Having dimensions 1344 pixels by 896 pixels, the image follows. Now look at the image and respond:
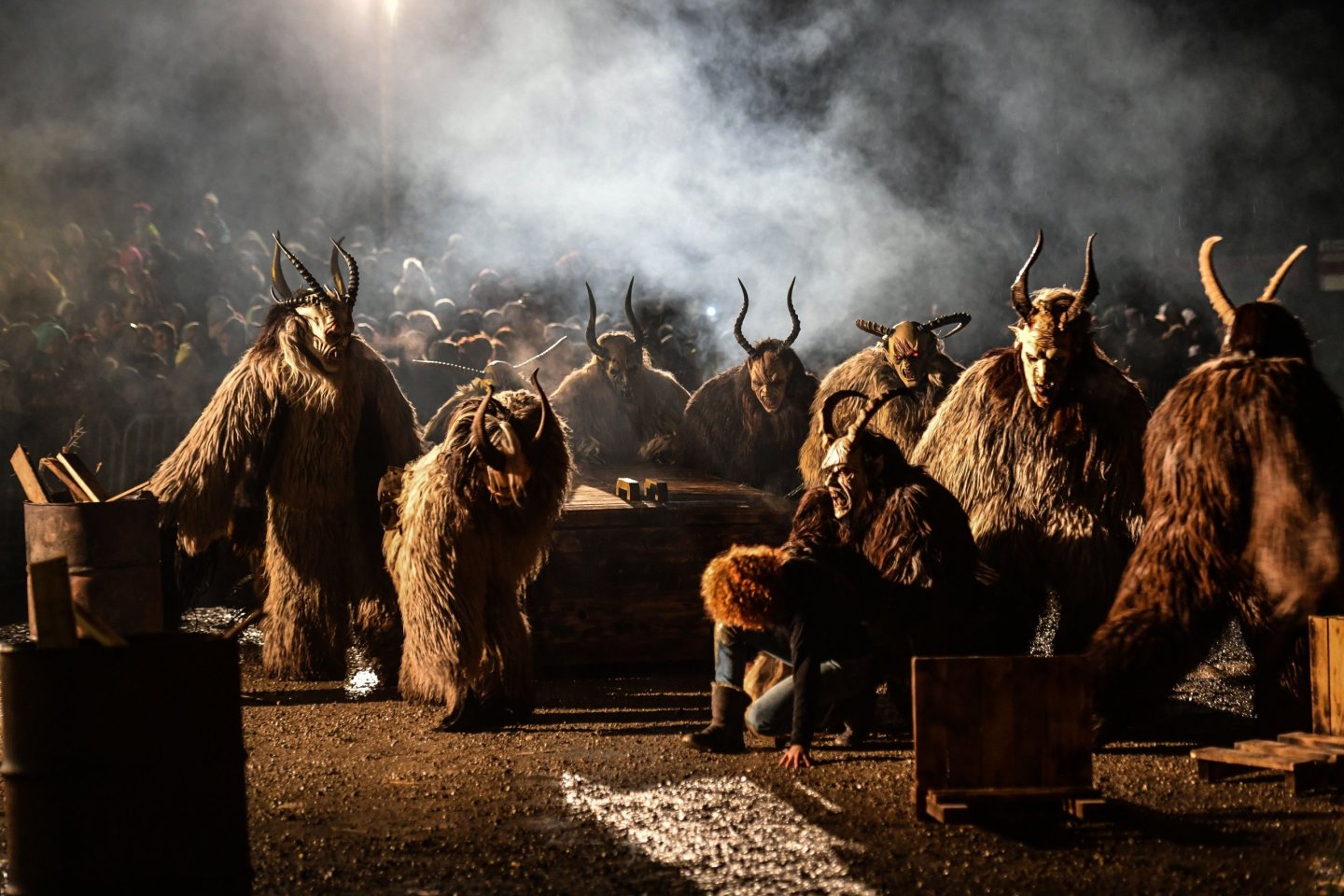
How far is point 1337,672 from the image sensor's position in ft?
14.4

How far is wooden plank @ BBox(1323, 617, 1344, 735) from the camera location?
4371 mm

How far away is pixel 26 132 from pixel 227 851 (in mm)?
13213

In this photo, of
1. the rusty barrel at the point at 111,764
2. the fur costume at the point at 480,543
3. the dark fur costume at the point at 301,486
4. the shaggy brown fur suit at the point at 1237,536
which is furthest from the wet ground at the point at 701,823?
the dark fur costume at the point at 301,486

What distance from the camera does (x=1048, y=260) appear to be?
41.3 feet

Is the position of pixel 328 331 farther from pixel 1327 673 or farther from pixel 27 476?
pixel 1327 673

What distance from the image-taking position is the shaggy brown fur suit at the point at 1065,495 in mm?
5508

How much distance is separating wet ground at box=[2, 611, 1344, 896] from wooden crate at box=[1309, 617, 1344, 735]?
31cm

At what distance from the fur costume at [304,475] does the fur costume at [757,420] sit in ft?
8.45

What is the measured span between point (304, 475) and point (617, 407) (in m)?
3.06

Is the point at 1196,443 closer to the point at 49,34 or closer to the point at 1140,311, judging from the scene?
the point at 1140,311

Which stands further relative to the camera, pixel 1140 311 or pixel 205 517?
pixel 1140 311

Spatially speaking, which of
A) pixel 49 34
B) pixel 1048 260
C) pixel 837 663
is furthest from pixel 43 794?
pixel 49 34

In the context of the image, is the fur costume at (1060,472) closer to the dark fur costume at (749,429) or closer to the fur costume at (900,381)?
the fur costume at (900,381)

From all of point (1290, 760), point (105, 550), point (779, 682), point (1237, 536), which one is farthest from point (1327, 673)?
point (105, 550)
